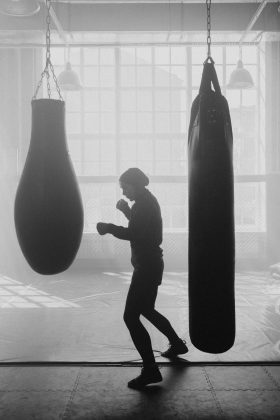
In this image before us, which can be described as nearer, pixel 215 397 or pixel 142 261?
pixel 215 397

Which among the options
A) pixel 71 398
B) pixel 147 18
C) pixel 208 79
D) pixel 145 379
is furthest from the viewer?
pixel 147 18

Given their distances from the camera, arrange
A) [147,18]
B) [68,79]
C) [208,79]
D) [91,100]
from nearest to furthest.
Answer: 1. [208,79]
2. [147,18]
3. [68,79]
4. [91,100]

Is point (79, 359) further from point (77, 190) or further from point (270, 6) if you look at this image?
point (270, 6)

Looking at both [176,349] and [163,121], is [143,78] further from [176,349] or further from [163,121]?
[176,349]

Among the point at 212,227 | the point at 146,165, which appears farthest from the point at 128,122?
the point at 212,227

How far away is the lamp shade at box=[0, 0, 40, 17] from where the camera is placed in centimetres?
460

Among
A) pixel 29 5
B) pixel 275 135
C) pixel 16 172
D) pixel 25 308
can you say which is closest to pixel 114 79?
pixel 16 172

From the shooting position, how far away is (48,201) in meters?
1.76

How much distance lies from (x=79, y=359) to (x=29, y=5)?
141 inches

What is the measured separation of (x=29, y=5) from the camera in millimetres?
4641

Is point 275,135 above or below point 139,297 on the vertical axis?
above

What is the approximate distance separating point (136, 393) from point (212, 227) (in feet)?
4.55

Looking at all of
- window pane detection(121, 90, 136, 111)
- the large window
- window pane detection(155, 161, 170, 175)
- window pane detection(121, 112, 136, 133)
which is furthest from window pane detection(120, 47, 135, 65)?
window pane detection(155, 161, 170, 175)

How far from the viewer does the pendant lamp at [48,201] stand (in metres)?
1.76
